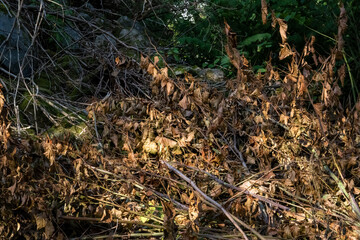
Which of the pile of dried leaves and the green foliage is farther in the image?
the green foliage

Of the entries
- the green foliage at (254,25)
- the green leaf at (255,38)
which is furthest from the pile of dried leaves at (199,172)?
the green foliage at (254,25)

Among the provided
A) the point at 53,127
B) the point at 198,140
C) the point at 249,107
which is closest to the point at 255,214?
the point at 198,140

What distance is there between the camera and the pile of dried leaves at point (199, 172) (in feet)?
8.27

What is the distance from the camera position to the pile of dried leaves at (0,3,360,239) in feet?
8.27

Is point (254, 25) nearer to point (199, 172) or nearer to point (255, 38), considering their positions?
point (255, 38)

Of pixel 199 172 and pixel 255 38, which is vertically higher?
pixel 255 38

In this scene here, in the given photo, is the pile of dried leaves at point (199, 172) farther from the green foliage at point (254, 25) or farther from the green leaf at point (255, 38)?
the green foliage at point (254, 25)

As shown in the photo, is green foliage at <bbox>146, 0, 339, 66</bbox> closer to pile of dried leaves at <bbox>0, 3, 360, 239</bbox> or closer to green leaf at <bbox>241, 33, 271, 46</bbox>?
→ green leaf at <bbox>241, 33, 271, 46</bbox>

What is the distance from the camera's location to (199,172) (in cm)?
304

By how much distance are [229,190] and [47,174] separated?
49.8 inches

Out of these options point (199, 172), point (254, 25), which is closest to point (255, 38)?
point (254, 25)

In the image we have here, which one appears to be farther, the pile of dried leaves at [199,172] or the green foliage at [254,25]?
the green foliage at [254,25]

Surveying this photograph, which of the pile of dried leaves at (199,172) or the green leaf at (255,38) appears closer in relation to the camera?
the pile of dried leaves at (199,172)

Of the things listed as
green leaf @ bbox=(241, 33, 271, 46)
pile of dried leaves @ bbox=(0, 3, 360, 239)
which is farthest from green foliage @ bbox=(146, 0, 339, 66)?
pile of dried leaves @ bbox=(0, 3, 360, 239)
